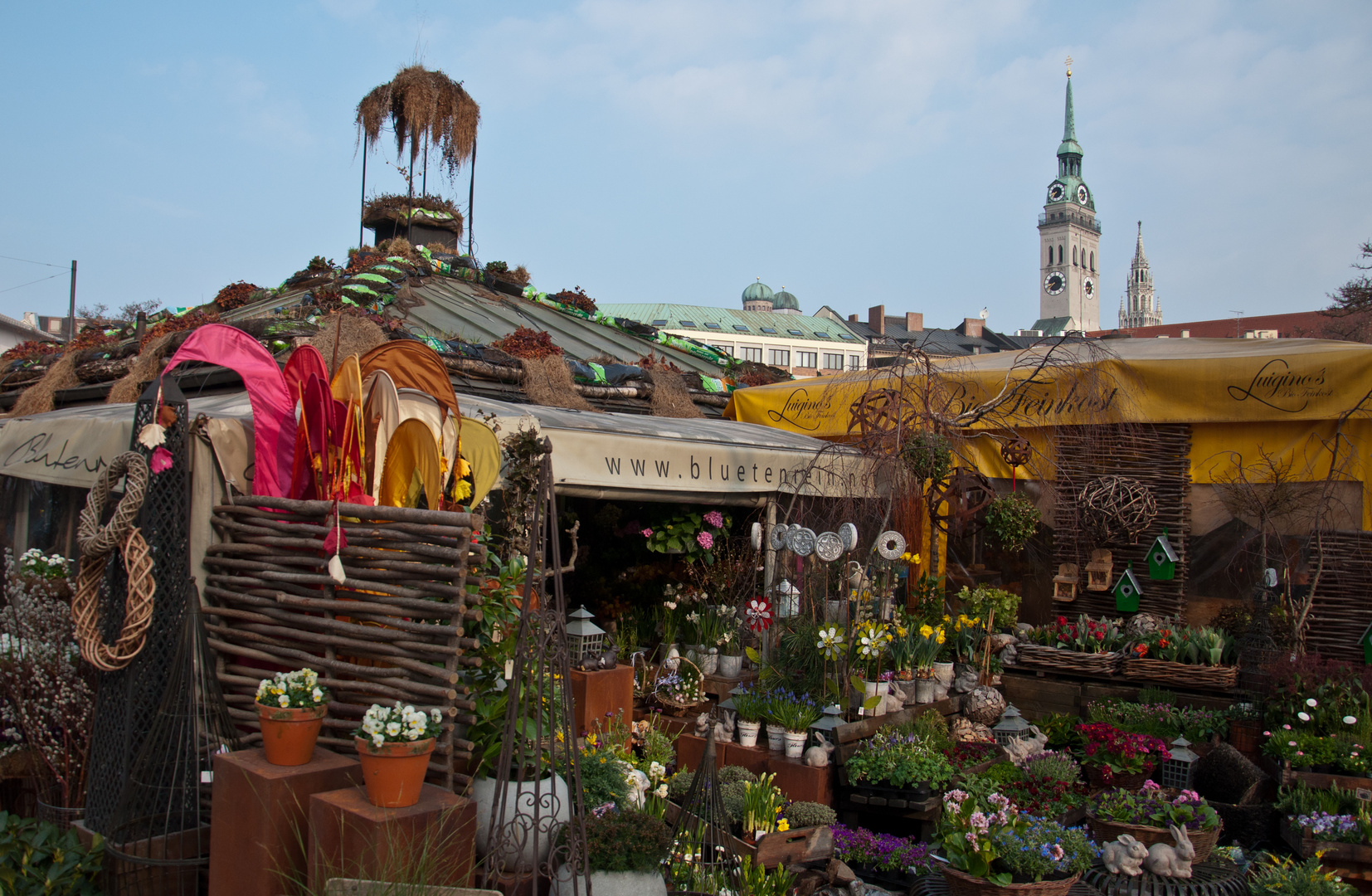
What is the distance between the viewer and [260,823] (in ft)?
10.5

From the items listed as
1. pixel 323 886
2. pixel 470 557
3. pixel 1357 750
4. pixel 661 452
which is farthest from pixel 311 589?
pixel 1357 750

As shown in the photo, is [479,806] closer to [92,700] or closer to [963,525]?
[92,700]

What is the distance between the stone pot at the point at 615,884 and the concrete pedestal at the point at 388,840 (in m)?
0.37

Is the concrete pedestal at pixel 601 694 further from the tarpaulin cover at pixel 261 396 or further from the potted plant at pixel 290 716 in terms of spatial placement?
the potted plant at pixel 290 716

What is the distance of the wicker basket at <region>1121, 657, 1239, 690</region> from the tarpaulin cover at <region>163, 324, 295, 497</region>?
5.82 metres

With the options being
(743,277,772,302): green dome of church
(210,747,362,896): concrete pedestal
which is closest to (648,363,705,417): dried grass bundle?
(210,747,362,896): concrete pedestal

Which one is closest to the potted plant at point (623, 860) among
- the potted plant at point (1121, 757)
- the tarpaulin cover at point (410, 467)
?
the tarpaulin cover at point (410, 467)

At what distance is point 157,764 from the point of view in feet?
12.1

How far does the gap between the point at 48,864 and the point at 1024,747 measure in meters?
5.20

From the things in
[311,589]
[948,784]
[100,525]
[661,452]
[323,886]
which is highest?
[661,452]

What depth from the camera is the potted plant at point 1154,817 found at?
4539 millimetres

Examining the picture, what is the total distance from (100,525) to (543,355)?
491cm

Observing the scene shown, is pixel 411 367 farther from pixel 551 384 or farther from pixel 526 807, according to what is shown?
pixel 551 384

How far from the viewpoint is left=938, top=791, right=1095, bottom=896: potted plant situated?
397cm
